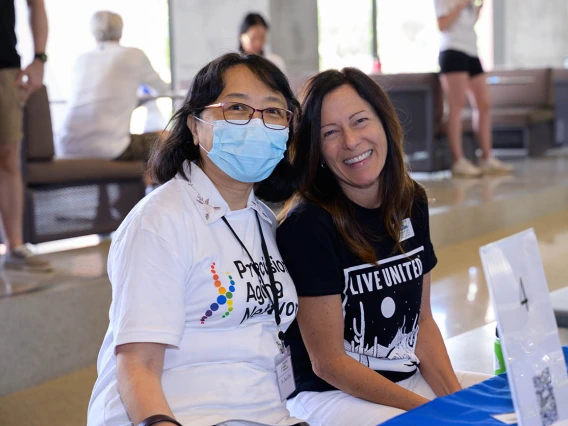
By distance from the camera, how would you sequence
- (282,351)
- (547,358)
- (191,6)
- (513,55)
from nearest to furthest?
1. (547,358)
2. (282,351)
3. (191,6)
4. (513,55)

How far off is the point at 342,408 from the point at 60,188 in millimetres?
2714

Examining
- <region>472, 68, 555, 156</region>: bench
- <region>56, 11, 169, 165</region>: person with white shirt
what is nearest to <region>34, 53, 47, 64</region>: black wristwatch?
<region>56, 11, 169, 165</region>: person with white shirt

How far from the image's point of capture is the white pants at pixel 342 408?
1593mm

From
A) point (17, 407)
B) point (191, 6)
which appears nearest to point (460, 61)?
point (191, 6)

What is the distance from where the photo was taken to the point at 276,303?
1.44m

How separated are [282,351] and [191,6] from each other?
22.8 feet

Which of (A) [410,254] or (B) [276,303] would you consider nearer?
(B) [276,303]

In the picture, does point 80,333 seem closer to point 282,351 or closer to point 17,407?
point 17,407

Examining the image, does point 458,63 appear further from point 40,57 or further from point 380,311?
point 380,311

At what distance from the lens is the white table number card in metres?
0.99

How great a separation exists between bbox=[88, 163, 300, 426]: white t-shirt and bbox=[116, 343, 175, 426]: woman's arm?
24 millimetres

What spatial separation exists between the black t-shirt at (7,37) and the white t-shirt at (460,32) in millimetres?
3580

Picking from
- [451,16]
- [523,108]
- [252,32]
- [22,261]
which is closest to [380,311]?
[22,261]

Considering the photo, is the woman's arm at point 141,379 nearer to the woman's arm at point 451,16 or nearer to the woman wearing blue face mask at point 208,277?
the woman wearing blue face mask at point 208,277
